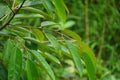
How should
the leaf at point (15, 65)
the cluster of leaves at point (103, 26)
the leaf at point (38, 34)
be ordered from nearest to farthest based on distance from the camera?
1. the leaf at point (15, 65)
2. the leaf at point (38, 34)
3. the cluster of leaves at point (103, 26)

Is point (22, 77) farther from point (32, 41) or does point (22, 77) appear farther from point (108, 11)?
point (108, 11)

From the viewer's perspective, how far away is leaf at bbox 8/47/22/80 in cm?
90

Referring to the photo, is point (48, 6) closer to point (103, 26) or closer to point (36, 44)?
point (36, 44)

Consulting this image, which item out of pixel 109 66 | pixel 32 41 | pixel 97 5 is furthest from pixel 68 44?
pixel 97 5

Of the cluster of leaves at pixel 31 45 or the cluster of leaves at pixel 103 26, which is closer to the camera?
the cluster of leaves at pixel 31 45

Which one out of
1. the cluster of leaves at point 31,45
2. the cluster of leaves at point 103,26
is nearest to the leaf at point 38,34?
Result: the cluster of leaves at point 31,45

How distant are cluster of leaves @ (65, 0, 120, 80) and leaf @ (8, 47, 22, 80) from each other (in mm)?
2022

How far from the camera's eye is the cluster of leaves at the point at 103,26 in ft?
9.85

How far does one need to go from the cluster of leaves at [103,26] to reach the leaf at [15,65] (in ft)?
6.63

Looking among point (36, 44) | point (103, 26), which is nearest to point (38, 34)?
point (36, 44)

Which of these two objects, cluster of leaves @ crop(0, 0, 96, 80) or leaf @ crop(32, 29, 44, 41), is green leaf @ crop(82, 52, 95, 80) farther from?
leaf @ crop(32, 29, 44, 41)

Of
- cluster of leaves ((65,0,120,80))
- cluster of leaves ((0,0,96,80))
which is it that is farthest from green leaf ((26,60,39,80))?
cluster of leaves ((65,0,120,80))

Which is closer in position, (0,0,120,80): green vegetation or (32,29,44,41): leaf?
(0,0,120,80): green vegetation

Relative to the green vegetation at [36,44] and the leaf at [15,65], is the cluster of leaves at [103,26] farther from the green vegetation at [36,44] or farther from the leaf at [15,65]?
the leaf at [15,65]
